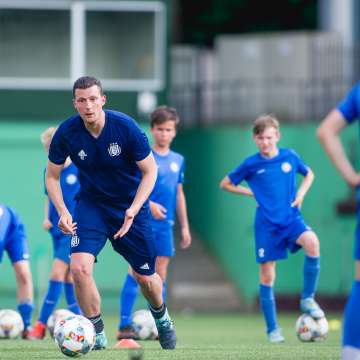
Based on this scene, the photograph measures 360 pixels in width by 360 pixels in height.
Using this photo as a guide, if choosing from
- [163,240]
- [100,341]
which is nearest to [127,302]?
[163,240]

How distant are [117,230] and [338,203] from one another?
11.3 metres

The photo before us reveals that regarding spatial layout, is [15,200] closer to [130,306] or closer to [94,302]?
[130,306]

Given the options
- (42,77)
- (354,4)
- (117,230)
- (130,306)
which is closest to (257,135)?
(130,306)

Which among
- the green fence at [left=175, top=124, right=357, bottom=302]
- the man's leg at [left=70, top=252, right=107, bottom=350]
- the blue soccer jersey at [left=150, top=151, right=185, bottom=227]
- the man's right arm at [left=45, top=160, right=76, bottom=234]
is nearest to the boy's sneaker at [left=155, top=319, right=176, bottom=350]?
the man's leg at [left=70, top=252, right=107, bottom=350]

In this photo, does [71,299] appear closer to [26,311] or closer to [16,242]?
[26,311]

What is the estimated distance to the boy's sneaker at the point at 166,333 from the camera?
10438 mm

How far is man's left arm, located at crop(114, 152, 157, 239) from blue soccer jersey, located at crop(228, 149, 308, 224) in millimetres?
2999

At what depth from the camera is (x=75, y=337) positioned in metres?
9.46

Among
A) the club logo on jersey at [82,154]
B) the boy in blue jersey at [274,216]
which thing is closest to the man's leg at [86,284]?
the club logo on jersey at [82,154]

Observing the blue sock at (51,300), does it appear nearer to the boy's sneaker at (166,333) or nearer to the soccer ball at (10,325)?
the soccer ball at (10,325)

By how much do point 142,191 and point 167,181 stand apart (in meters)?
3.13

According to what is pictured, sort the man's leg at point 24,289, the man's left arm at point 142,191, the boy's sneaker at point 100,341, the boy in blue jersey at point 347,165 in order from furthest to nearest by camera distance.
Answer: the man's leg at point 24,289 < the boy's sneaker at point 100,341 < the man's left arm at point 142,191 < the boy in blue jersey at point 347,165

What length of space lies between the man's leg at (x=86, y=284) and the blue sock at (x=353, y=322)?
8.81 feet

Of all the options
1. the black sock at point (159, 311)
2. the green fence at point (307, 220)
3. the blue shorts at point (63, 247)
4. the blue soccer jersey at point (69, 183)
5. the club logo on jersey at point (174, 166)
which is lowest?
the green fence at point (307, 220)
